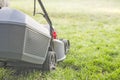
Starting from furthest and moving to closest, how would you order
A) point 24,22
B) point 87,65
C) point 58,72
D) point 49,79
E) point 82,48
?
point 82,48 < point 87,65 < point 58,72 < point 49,79 < point 24,22

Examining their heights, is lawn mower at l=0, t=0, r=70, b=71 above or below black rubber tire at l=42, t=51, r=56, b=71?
above

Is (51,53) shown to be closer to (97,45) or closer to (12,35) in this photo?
(12,35)

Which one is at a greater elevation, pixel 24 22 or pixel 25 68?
pixel 24 22

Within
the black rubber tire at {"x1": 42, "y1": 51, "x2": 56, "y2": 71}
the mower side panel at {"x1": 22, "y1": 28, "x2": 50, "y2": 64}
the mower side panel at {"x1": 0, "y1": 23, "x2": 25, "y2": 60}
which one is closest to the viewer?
the mower side panel at {"x1": 0, "y1": 23, "x2": 25, "y2": 60}

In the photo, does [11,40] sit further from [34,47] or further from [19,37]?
[34,47]

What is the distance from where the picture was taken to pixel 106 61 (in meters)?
6.07

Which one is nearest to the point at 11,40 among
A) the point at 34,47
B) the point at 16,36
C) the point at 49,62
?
the point at 16,36

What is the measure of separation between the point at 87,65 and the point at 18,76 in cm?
126

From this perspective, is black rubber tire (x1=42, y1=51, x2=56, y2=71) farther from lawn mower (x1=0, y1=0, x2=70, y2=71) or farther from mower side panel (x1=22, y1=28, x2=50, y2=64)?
lawn mower (x1=0, y1=0, x2=70, y2=71)

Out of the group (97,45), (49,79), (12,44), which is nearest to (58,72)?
(49,79)

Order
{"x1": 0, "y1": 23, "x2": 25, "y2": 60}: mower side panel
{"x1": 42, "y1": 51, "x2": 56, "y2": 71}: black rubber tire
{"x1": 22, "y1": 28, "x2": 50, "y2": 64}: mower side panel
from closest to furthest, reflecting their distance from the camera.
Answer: {"x1": 0, "y1": 23, "x2": 25, "y2": 60}: mower side panel, {"x1": 22, "y1": 28, "x2": 50, "y2": 64}: mower side panel, {"x1": 42, "y1": 51, "x2": 56, "y2": 71}: black rubber tire

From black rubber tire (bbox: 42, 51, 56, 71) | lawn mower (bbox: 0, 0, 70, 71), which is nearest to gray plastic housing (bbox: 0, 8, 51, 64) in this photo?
lawn mower (bbox: 0, 0, 70, 71)

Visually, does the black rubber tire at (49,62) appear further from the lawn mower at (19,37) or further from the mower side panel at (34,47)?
the lawn mower at (19,37)

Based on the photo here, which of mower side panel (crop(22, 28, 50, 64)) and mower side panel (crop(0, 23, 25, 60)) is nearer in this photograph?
mower side panel (crop(0, 23, 25, 60))
